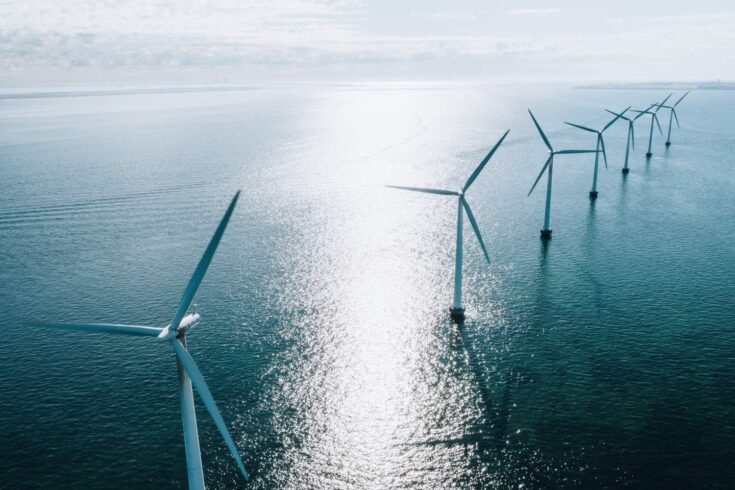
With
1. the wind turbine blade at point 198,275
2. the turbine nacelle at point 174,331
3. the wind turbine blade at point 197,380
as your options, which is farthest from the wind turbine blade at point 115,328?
the wind turbine blade at point 197,380

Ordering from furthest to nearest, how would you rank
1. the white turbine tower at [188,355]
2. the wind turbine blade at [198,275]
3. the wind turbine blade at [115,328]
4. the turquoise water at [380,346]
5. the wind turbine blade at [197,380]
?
the turquoise water at [380,346] → the wind turbine blade at [115,328] → the white turbine tower at [188,355] → the wind turbine blade at [197,380] → the wind turbine blade at [198,275]

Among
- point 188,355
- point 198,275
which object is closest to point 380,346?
point 188,355

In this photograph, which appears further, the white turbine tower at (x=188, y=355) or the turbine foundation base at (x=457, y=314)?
the turbine foundation base at (x=457, y=314)

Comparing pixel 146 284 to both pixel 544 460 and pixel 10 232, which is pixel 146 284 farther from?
pixel 544 460

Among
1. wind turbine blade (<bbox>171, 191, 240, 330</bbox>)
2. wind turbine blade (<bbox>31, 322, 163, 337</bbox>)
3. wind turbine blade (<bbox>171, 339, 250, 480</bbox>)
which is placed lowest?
wind turbine blade (<bbox>171, 339, 250, 480</bbox>)

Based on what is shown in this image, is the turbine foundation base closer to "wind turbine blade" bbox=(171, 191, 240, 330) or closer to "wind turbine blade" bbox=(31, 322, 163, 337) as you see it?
"wind turbine blade" bbox=(171, 191, 240, 330)

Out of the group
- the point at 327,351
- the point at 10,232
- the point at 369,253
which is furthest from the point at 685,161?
the point at 10,232

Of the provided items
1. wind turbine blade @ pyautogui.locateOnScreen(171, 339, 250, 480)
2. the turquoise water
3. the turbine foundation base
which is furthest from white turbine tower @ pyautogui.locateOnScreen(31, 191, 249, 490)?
the turbine foundation base

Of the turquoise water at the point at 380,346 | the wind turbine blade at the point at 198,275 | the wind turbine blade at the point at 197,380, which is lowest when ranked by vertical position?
the turquoise water at the point at 380,346

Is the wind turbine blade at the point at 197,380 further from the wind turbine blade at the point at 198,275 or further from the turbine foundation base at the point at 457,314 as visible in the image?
the turbine foundation base at the point at 457,314
